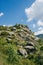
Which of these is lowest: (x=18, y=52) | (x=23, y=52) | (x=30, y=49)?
(x=23, y=52)

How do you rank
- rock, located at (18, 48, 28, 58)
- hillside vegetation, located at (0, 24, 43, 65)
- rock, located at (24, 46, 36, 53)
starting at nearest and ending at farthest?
hillside vegetation, located at (0, 24, 43, 65) → rock, located at (18, 48, 28, 58) → rock, located at (24, 46, 36, 53)

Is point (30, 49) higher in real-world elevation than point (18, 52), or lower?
higher

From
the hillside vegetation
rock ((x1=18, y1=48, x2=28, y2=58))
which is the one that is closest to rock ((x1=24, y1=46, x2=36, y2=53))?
the hillside vegetation

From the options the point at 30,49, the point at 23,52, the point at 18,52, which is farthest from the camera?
the point at 30,49

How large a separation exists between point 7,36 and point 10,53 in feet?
140

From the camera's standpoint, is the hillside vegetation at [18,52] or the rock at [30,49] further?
the rock at [30,49]

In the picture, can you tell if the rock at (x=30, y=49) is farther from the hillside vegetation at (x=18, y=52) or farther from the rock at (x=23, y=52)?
the rock at (x=23, y=52)

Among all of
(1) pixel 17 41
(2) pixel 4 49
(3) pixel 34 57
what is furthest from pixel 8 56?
(1) pixel 17 41

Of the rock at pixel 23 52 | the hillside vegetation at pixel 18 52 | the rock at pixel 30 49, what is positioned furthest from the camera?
the rock at pixel 30 49

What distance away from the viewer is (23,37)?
12006cm

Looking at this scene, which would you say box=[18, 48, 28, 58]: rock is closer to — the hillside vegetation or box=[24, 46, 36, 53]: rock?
the hillside vegetation

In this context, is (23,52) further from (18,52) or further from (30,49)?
(30,49)

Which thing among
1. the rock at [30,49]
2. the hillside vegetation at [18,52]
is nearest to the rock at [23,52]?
the hillside vegetation at [18,52]

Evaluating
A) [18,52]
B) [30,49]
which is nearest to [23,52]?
[18,52]
